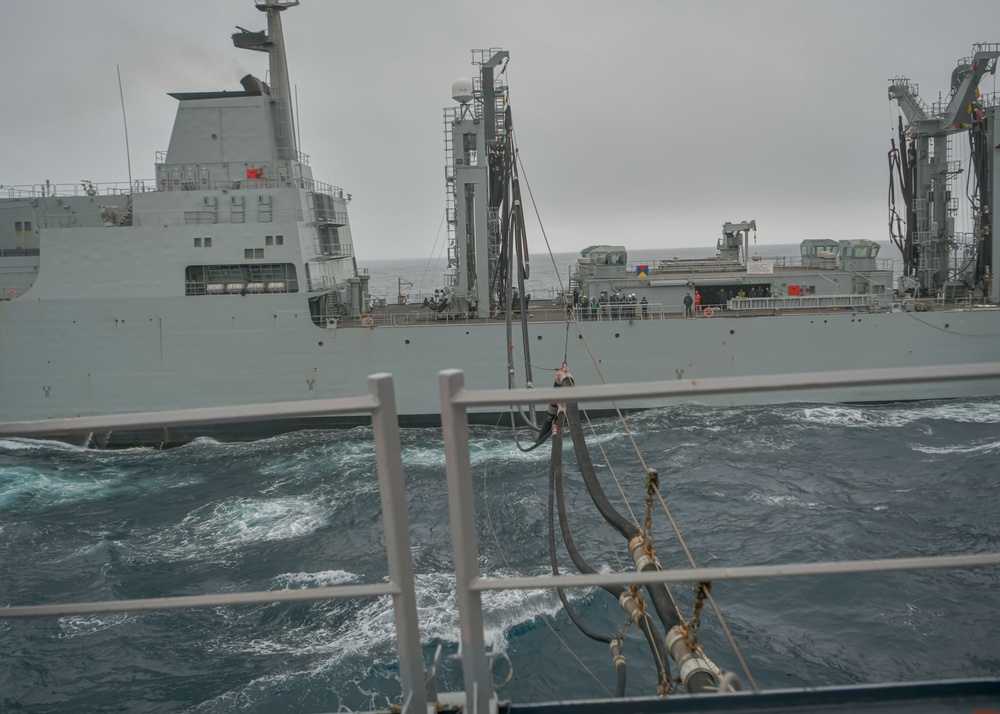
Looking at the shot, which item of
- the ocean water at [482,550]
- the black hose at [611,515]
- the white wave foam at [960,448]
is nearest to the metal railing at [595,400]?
the black hose at [611,515]

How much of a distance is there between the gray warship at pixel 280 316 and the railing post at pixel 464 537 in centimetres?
1648

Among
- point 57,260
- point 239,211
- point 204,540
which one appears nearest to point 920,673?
point 204,540

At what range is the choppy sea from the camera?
7547 millimetres

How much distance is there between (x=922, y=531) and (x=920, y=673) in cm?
460

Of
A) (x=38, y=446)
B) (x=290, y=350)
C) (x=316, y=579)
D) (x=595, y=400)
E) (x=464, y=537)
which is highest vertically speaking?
(x=595, y=400)

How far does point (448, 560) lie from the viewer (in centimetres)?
1059

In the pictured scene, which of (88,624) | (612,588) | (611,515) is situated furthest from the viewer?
(88,624)

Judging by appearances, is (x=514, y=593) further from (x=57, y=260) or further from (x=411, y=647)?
(x=57, y=260)

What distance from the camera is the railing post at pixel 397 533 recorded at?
1.81 metres

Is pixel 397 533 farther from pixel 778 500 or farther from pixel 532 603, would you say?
pixel 778 500

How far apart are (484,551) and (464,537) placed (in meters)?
9.32

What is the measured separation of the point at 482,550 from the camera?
428 inches

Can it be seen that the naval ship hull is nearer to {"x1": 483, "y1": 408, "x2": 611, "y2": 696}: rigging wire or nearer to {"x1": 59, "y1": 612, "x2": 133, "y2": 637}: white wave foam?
{"x1": 483, "y1": 408, "x2": 611, "y2": 696}: rigging wire

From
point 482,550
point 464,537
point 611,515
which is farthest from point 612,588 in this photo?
point 482,550
